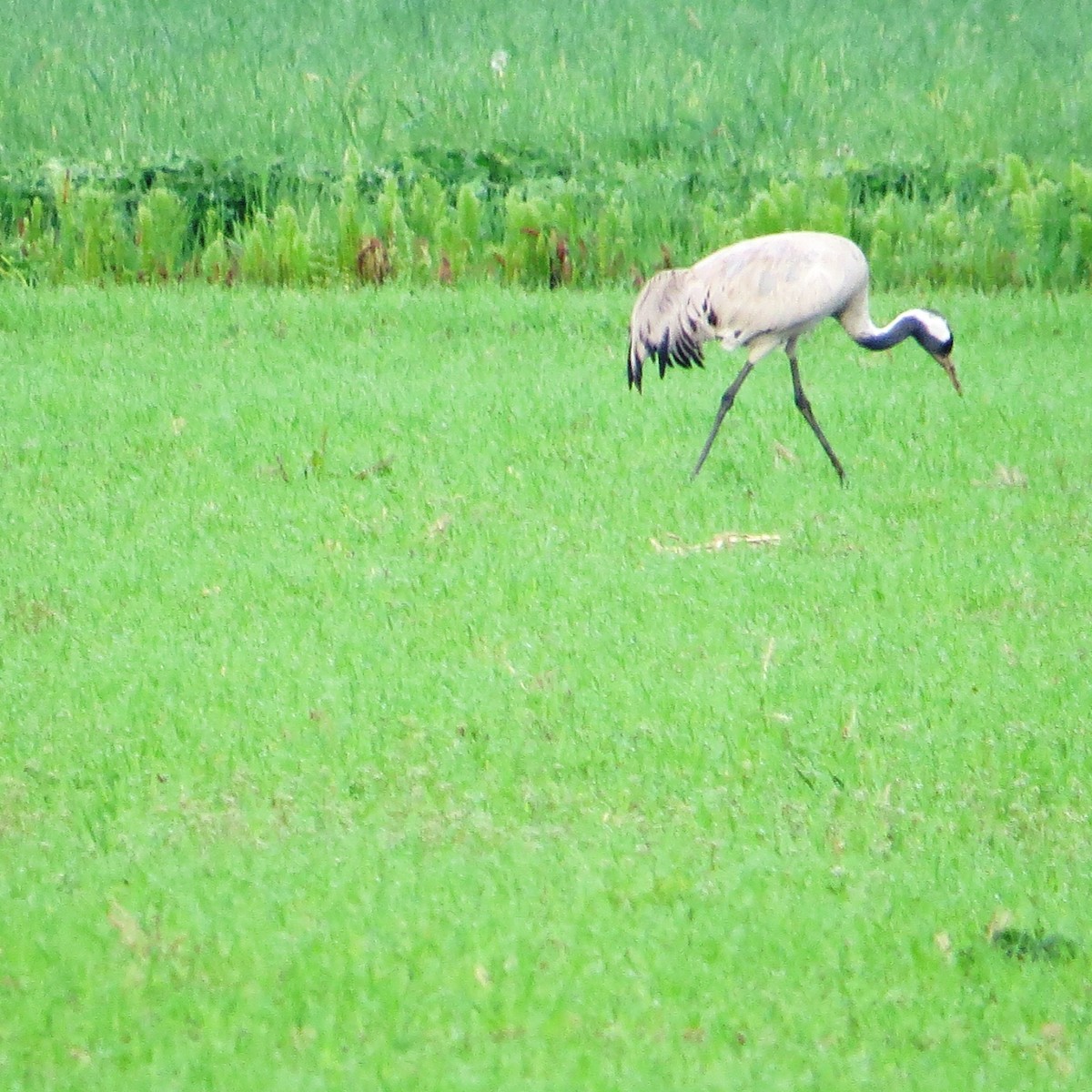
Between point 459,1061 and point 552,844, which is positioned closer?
point 459,1061

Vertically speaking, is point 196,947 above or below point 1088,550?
above

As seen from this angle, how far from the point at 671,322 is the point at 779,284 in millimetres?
594

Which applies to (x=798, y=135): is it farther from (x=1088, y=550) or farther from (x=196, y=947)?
(x=196, y=947)

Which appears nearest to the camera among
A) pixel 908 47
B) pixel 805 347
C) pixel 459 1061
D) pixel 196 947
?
pixel 459 1061

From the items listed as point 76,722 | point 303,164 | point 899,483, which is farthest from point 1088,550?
point 303,164

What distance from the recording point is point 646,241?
520 inches

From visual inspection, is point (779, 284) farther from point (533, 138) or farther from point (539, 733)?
point (533, 138)

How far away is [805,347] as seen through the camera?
11.7 meters

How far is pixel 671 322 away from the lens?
364 inches

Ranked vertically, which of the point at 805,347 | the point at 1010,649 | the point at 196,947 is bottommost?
the point at 805,347

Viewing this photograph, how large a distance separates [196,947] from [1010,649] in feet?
10.8

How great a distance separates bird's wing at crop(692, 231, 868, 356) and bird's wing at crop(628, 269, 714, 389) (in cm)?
7

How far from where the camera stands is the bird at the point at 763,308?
29.5ft

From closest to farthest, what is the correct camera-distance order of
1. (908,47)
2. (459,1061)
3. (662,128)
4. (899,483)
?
(459,1061) → (899,483) → (662,128) → (908,47)
